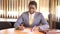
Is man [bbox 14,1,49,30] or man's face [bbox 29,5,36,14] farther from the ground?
man's face [bbox 29,5,36,14]

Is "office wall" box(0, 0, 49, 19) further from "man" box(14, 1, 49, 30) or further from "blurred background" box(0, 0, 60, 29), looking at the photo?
"man" box(14, 1, 49, 30)

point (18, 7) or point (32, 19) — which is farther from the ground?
point (18, 7)

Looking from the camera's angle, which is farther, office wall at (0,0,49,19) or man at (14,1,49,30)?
office wall at (0,0,49,19)

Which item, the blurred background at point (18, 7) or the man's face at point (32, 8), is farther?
the blurred background at point (18, 7)

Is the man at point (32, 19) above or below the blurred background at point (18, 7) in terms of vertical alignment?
below

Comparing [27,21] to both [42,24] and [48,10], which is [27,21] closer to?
[42,24]

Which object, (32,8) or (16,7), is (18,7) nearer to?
(16,7)

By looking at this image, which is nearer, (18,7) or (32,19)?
(32,19)

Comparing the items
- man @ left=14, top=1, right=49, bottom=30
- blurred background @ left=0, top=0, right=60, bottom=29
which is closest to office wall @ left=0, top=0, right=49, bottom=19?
blurred background @ left=0, top=0, right=60, bottom=29

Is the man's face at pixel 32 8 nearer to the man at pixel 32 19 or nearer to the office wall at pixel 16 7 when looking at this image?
the man at pixel 32 19

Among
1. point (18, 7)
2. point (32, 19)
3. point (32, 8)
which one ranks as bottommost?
point (32, 19)

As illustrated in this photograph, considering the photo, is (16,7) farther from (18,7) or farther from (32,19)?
(32,19)

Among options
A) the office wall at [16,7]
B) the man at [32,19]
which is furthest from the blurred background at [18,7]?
the man at [32,19]

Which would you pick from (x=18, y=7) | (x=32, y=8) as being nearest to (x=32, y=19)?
(x=32, y=8)
